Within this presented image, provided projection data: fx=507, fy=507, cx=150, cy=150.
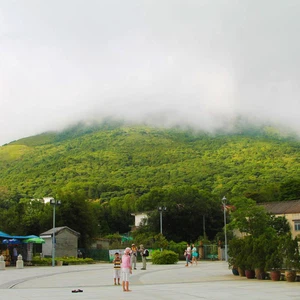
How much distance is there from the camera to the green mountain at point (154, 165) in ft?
389

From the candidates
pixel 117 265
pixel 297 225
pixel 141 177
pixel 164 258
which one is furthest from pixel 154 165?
pixel 117 265

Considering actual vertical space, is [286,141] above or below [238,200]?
above

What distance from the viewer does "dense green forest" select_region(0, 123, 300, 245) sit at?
73062 mm

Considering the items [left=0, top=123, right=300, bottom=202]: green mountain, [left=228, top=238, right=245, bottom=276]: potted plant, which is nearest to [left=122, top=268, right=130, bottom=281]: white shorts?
[left=228, top=238, right=245, bottom=276]: potted plant

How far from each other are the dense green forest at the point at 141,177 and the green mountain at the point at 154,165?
0.89ft

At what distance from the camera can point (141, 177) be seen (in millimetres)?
133750

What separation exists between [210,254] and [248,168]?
247ft

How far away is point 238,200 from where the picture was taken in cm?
Result: 6212

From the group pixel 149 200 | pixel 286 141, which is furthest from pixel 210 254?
pixel 286 141

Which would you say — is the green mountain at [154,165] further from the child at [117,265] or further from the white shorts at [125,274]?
the white shorts at [125,274]

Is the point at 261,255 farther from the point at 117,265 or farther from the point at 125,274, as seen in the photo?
the point at 125,274

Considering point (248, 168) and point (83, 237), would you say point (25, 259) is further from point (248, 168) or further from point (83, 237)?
point (248, 168)

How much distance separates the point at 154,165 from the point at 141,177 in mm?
11094

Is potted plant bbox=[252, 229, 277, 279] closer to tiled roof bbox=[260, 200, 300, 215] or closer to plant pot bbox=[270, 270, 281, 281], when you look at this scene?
plant pot bbox=[270, 270, 281, 281]
